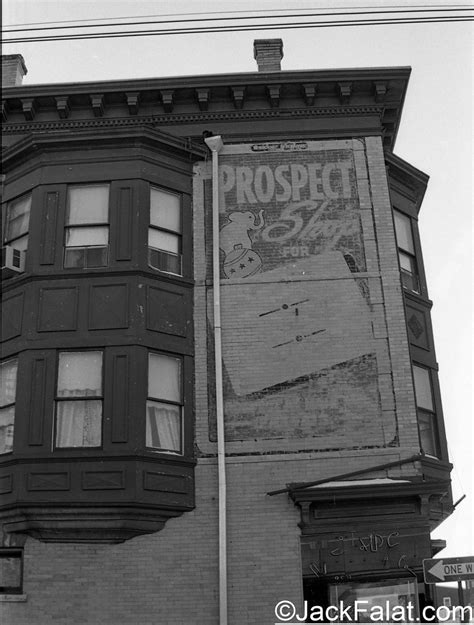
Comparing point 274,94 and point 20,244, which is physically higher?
point 274,94

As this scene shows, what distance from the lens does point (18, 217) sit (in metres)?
15.1

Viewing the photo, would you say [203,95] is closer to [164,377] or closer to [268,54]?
[268,54]

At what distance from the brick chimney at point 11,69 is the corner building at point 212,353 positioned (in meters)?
1.93

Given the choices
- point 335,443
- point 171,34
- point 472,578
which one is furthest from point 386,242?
point 472,578

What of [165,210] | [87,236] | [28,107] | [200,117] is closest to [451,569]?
[165,210]

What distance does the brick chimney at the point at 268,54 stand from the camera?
17.2 meters

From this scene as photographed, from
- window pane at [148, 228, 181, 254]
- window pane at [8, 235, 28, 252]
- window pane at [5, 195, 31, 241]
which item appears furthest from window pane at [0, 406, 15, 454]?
window pane at [148, 228, 181, 254]

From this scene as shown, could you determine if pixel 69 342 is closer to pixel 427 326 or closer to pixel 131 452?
pixel 131 452

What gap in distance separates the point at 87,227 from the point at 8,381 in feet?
10.6

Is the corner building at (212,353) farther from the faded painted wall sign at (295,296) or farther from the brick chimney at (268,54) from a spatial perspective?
the brick chimney at (268,54)

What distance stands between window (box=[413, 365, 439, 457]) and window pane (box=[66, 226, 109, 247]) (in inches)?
251

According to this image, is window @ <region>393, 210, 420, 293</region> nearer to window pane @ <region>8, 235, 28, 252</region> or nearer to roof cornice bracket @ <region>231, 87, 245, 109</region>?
roof cornice bracket @ <region>231, 87, 245, 109</region>

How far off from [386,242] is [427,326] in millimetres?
1902

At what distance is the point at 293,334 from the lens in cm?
1405
